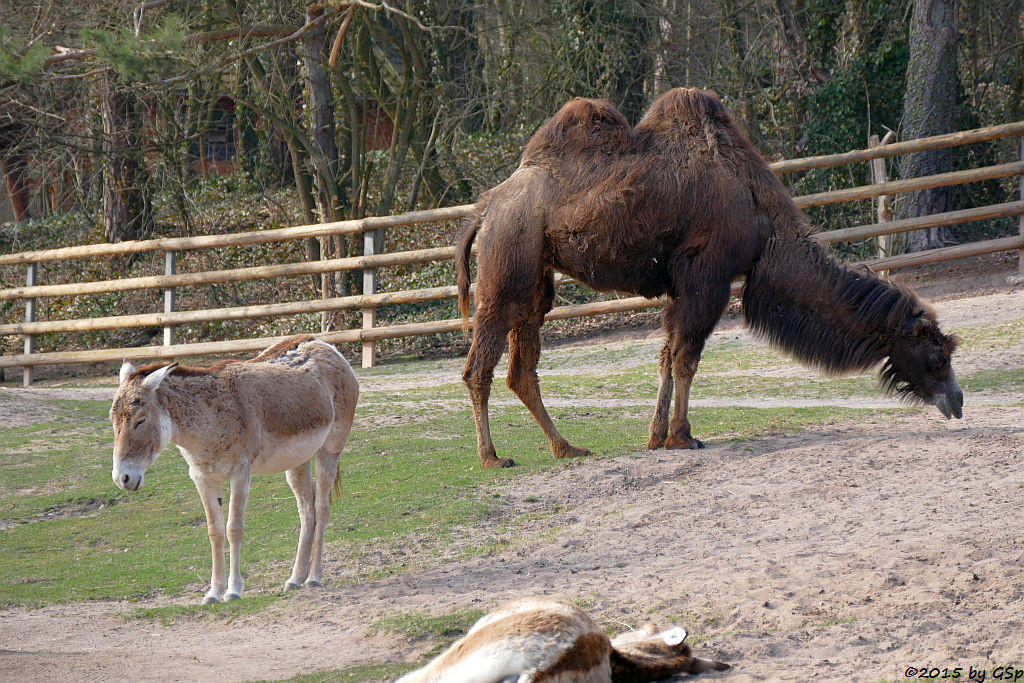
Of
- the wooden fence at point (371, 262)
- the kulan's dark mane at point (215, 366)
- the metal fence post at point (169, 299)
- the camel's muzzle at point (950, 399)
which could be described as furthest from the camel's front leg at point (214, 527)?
the metal fence post at point (169, 299)

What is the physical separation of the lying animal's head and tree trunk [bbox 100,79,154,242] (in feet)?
51.0

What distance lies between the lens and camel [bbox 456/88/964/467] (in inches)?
296

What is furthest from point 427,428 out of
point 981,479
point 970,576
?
point 970,576

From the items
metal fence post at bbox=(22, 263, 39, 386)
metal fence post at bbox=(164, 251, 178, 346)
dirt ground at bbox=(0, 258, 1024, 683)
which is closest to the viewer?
dirt ground at bbox=(0, 258, 1024, 683)

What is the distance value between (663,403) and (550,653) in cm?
468

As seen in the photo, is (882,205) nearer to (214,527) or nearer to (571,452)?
(571,452)

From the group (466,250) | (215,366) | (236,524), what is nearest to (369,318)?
(466,250)

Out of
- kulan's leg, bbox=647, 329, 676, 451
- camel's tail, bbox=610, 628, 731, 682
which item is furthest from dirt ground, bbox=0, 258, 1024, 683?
kulan's leg, bbox=647, 329, 676, 451

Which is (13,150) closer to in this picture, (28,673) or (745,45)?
(745,45)

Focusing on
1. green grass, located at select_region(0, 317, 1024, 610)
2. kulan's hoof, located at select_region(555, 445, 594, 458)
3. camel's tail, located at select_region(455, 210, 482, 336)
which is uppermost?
camel's tail, located at select_region(455, 210, 482, 336)

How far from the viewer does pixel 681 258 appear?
7.61 meters

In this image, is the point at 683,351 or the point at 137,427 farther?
the point at 683,351

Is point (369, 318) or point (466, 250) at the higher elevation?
point (466, 250)

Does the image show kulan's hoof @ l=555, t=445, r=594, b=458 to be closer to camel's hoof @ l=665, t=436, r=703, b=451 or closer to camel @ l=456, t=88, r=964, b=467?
camel @ l=456, t=88, r=964, b=467
